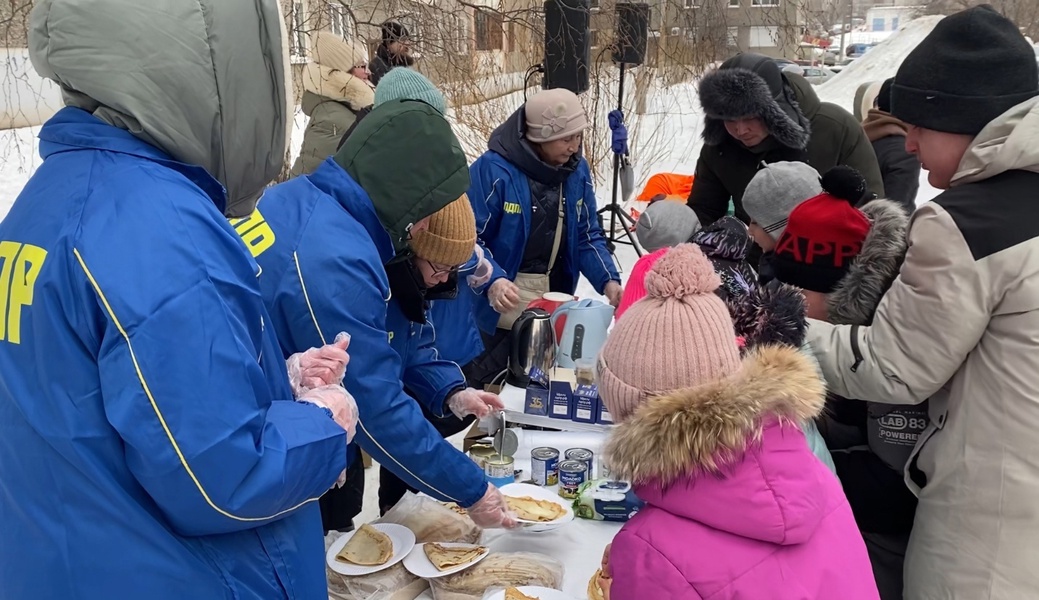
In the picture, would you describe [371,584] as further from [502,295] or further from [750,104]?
[750,104]

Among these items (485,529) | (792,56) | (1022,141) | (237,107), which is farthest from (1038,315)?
(792,56)

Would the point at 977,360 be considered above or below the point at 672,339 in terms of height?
below

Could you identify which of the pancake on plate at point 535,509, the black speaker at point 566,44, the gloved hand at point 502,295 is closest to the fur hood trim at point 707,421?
the pancake on plate at point 535,509

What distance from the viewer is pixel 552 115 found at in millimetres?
3248

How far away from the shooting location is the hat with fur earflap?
2.97 metres

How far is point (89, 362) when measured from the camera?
0.95 meters

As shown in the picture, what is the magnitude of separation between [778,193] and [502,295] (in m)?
1.05

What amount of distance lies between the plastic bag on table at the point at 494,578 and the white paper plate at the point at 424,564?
21 mm

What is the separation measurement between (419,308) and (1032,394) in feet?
4.42

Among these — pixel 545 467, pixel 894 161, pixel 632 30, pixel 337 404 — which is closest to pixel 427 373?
pixel 545 467

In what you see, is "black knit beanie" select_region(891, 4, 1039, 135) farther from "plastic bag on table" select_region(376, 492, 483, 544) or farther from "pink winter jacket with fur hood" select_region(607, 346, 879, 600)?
"plastic bag on table" select_region(376, 492, 483, 544)

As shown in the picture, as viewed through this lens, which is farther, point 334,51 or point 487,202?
point 334,51

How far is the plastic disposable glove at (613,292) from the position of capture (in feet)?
11.0

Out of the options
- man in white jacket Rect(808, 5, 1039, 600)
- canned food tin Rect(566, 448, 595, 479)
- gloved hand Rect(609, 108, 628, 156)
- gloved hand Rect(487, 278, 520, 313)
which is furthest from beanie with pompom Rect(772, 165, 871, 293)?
gloved hand Rect(609, 108, 628, 156)
